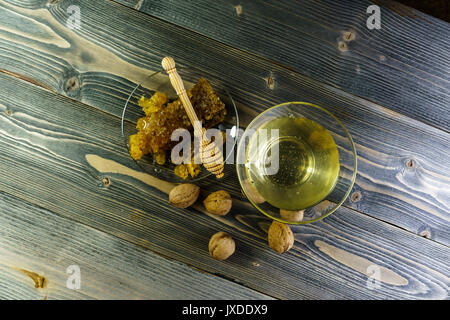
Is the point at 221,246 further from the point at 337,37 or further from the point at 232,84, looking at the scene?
the point at 337,37

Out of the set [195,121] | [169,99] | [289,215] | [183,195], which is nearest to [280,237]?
[289,215]

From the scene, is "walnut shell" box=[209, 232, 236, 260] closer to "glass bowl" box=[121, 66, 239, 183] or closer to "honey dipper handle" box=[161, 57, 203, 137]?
"glass bowl" box=[121, 66, 239, 183]

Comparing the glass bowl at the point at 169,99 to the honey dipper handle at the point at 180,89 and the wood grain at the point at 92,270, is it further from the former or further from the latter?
the wood grain at the point at 92,270

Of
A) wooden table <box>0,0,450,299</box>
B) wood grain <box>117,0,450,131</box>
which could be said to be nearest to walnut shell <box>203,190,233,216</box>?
wooden table <box>0,0,450,299</box>

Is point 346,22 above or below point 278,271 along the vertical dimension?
above
